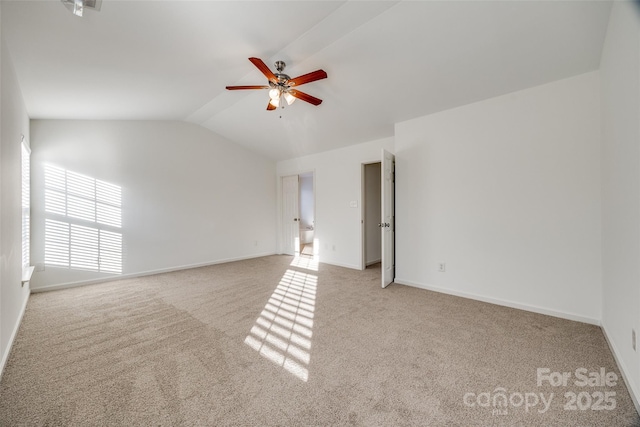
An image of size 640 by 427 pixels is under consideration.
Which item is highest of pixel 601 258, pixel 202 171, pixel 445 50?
pixel 445 50

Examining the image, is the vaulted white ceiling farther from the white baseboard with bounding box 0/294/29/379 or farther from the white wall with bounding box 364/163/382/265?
the white baseboard with bounding box 0/294/29/379

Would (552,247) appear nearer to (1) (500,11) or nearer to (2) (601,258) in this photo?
(2) (601,258)

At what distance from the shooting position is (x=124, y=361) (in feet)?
6.64

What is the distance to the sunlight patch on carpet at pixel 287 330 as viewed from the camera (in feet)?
6.66

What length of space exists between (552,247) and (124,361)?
13.9 ft

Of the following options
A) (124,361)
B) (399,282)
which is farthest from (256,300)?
(399,282)

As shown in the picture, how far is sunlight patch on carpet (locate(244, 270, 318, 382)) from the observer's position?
2031 mm

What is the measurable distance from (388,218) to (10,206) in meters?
4.18

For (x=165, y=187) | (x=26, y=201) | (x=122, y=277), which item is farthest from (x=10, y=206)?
(x=165, y=187)

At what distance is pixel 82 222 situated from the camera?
4.04 metres

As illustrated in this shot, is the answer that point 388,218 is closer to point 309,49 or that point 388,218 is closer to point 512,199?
point 512,199

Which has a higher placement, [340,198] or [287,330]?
[340,198]

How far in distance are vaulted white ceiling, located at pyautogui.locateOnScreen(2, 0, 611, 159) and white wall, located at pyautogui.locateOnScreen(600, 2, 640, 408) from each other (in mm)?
385

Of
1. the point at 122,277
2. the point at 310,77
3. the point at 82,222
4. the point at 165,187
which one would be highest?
the point at 310,77
